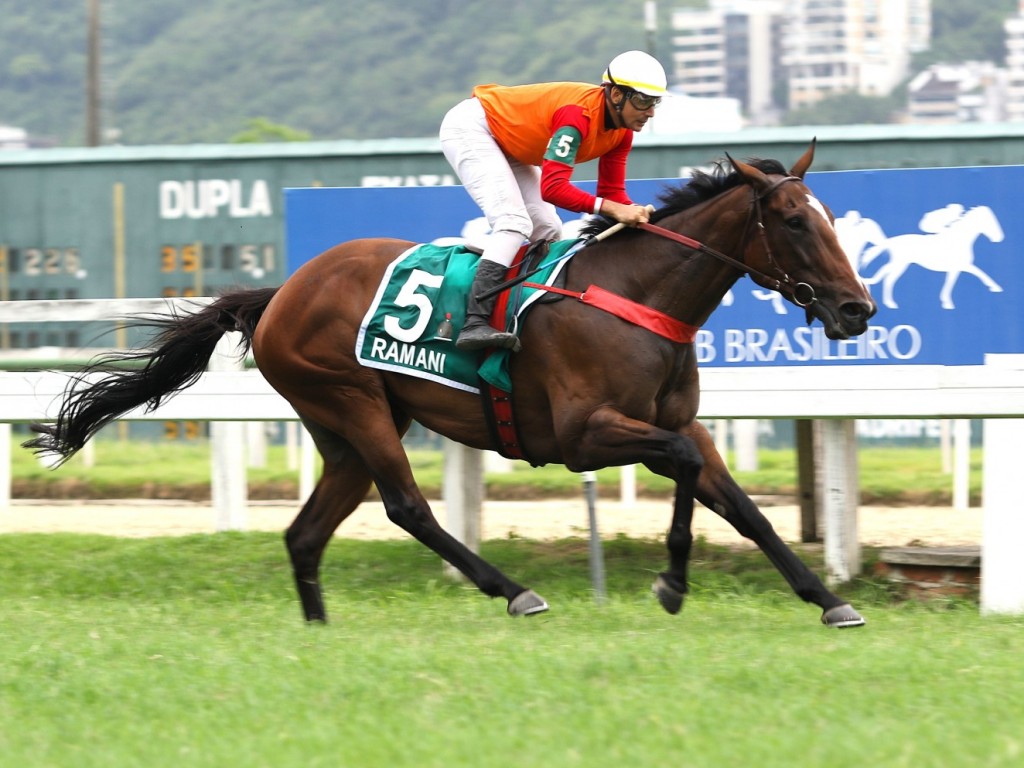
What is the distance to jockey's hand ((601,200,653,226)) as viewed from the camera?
594cm

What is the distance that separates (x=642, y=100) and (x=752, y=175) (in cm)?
51

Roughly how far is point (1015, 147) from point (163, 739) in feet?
35.1

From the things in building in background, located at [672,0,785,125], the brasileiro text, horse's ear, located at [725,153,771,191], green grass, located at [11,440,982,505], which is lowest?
green grass, located at [11,440,982,505]

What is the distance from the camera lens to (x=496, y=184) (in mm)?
6172

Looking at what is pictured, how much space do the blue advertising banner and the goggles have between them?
77.2 inches

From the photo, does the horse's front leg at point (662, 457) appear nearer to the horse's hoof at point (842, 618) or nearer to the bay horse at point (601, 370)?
the bay horse at point (601, 370)

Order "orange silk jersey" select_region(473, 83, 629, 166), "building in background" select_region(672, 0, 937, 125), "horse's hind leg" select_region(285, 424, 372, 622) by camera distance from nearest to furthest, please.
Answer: "orange silk jersey" select_region(473, 83, 629, 166) < "horse's hind leg" select_region(285, 424, 372, 622) < "building in background" select_region(672, 0, 937, 125)

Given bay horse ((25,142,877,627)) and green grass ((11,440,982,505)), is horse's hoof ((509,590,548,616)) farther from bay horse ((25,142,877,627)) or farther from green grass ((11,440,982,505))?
green grass ((11,440,982,505))

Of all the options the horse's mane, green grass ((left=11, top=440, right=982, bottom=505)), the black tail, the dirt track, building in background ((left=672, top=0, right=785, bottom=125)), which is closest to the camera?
the horse's mane

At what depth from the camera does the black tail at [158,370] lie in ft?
22.4

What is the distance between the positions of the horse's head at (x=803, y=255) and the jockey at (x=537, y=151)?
49 centimetres

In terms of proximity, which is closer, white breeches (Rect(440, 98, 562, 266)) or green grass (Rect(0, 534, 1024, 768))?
green grass (Rect(0, 534, 1024, 768))

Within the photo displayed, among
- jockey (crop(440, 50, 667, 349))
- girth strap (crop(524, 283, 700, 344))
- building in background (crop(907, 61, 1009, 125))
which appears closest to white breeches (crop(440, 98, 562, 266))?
jockey (crop(440, 50, 667, 349))

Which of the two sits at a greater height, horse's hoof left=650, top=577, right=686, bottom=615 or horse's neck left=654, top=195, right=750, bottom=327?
horse's neck left=654, top=195, right=750, bottom=327
